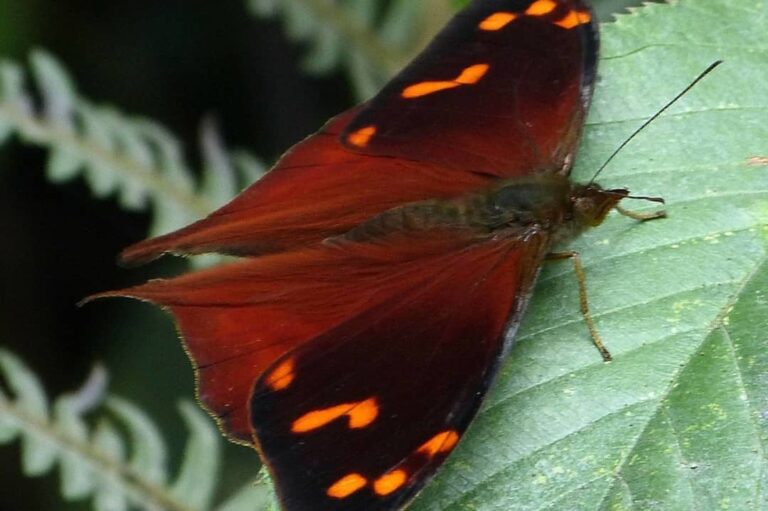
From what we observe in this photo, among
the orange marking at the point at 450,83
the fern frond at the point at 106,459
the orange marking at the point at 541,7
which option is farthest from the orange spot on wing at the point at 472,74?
the fern frond at the point at 106,459

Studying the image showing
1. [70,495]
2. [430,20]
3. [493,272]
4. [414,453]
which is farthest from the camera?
[430,20]

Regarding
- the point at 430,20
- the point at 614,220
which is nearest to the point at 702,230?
the point at 614,220

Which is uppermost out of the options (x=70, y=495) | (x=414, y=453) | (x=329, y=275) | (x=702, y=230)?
(x=329, y=275)

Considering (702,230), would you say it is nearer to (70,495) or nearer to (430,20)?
(430,20)

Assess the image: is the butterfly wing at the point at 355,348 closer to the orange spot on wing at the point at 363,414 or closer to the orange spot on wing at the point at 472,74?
the orange spot on wing at the point at 363,414

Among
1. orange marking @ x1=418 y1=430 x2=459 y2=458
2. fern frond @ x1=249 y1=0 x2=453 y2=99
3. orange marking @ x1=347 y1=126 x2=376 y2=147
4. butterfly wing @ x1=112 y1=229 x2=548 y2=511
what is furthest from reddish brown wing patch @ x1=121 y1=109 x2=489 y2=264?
fern frond @ x1=249 y1=0 x2=453 y2=99

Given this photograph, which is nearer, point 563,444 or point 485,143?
point 563,444
